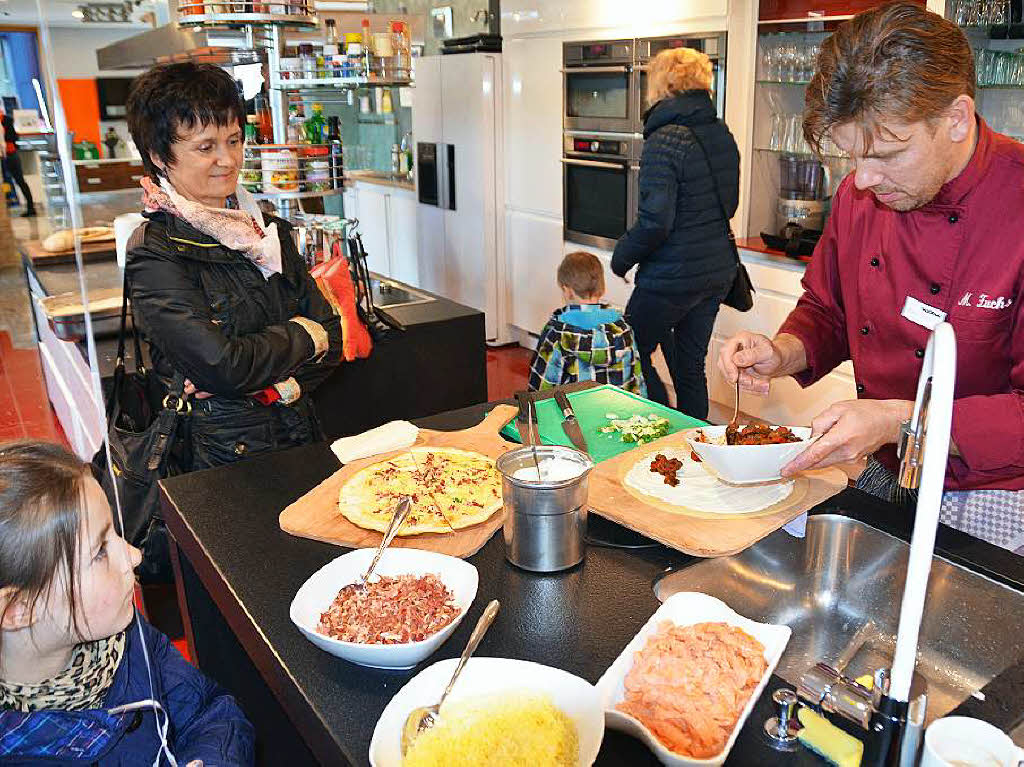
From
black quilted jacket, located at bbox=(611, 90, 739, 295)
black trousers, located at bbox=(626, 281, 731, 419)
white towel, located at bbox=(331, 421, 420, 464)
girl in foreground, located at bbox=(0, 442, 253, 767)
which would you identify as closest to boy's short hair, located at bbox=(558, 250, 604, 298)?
black quilted jacket, located at bbox=(611, 90, 739, 295)

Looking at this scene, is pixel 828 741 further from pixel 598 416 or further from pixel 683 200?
pixel 683 200

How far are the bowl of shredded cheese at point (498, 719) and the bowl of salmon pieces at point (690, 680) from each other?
40 millimetres

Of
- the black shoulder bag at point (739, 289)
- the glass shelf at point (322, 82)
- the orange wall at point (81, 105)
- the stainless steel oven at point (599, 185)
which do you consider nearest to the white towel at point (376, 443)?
the orange wall at point (81, 105)

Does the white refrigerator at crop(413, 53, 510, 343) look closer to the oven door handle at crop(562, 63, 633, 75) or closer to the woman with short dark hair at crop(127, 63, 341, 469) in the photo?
the oven door handle at crop(562, 63, 633, 75)

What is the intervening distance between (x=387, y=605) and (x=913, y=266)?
106 cm

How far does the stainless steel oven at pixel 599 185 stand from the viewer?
4.46 metres

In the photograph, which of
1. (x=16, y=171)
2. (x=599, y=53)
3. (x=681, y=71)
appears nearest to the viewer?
(x=16, y=171)

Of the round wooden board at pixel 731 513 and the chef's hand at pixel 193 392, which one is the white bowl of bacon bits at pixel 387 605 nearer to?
the round wooden board at pixel 731 513

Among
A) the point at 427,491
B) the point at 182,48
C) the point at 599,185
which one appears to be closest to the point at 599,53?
the point at 599,185

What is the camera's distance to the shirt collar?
1.43 metres

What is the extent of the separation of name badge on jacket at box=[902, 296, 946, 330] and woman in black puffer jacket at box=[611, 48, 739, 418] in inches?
76.8

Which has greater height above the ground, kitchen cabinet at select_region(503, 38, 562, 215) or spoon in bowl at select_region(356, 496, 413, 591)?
kitchen cabinet at select_region(503, 38, 562, 215)

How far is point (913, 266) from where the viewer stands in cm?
154

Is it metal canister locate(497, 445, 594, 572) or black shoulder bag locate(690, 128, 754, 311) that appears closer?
metal canister locate(497, 445, 594, 572)
